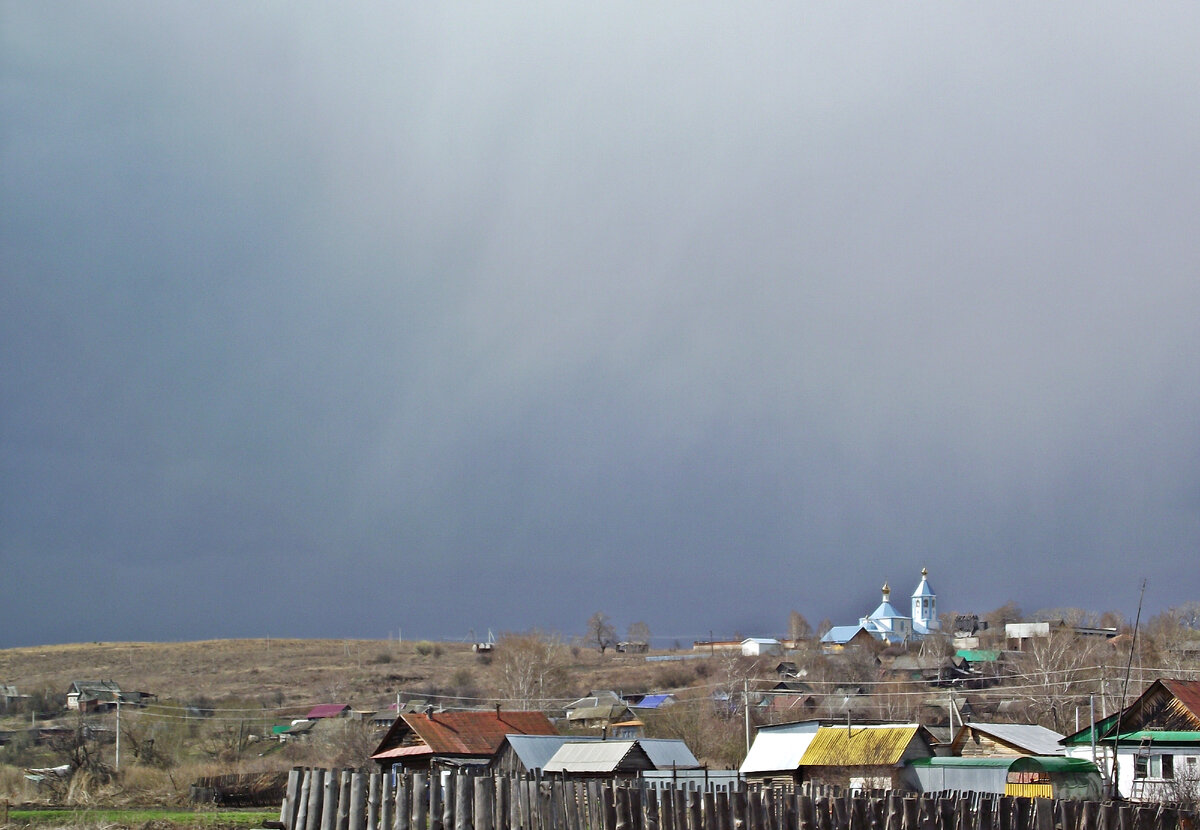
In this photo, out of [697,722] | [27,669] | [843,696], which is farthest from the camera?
[27,669]

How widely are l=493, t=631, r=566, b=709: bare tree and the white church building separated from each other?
74950mm

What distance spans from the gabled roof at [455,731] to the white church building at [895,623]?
130820mm

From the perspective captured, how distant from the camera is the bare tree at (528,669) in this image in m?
111

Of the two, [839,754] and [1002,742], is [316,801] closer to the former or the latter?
[839,754]

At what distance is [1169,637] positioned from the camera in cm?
12231

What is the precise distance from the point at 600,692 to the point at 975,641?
71.7m

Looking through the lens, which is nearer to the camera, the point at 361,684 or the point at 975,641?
the point at 361,684

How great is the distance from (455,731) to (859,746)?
18452 mm

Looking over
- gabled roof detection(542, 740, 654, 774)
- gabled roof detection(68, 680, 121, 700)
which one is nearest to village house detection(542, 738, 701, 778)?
gabled roof detection(542, 740, 654, 774)

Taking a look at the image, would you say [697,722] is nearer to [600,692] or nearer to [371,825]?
[600,692]

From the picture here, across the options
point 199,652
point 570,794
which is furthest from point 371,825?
point 199,652

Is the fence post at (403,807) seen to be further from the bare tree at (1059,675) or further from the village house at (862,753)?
the bare tree at (1059,675)

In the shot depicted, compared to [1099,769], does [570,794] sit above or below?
above

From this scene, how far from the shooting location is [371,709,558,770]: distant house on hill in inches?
2167
